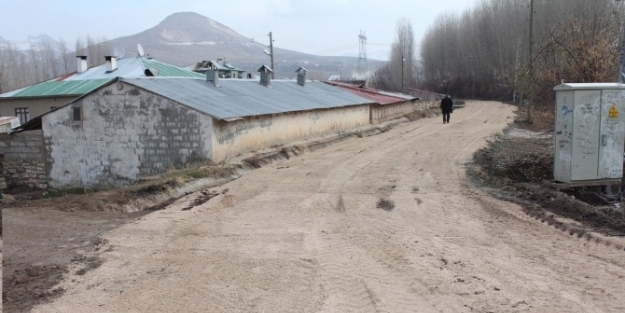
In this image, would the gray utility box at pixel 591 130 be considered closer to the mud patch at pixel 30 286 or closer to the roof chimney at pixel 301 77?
the mud patch at pixel 30 286

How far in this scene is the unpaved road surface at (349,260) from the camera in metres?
5.43

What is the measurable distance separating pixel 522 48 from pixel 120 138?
52775 millimetres

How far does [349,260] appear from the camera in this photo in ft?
22.1

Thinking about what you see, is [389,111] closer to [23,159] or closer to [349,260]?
Answer: [23,159]

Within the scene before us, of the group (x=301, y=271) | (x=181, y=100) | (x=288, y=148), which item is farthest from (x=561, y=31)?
(x=301, y=271)

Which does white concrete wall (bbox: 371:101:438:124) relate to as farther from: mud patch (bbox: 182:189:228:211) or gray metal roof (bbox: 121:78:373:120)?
mud patch (bbox: 182:189:228:211)

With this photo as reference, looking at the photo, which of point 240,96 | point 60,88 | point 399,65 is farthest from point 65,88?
point 399,65

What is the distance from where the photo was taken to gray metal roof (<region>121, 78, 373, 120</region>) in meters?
18.3

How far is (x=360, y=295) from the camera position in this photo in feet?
18.2

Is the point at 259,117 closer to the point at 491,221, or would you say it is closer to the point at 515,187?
the point at 515,187

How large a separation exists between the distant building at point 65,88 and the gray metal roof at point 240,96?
1144cm

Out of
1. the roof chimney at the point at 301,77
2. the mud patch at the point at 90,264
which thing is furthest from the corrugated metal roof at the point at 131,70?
the mud patch at the point at 90,264

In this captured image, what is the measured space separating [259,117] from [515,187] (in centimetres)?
1061

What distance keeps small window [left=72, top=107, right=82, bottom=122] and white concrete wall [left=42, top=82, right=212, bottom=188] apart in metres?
0.15
